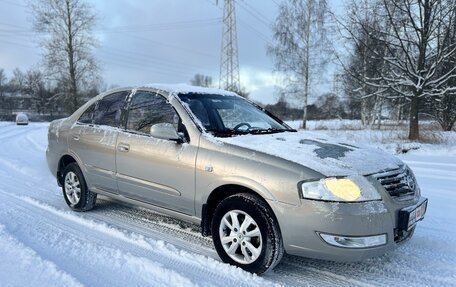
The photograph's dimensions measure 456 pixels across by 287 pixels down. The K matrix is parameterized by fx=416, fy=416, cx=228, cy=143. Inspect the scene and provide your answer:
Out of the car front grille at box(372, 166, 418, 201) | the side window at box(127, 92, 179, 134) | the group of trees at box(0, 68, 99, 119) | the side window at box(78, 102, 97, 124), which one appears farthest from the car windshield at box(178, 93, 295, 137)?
the group of trees at box(0, 68, 99, 119)

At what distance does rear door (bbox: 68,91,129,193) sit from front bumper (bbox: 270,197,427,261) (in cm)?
241

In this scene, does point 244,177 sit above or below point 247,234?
above

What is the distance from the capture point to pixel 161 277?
351cm

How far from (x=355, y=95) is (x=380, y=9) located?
9907mm

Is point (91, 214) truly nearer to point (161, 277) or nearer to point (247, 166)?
point (161, 277)

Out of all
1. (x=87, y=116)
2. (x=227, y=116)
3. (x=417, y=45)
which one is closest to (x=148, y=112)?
(x=227, y=116)

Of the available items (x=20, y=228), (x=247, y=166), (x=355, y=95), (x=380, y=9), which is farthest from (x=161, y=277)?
(x=355, y=95)

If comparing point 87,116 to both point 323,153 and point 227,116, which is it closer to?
point 227,116

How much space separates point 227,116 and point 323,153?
1325 millimetres

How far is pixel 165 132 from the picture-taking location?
13.8ft

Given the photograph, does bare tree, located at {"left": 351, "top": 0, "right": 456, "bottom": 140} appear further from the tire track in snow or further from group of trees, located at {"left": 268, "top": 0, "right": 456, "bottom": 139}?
the tire track in snow

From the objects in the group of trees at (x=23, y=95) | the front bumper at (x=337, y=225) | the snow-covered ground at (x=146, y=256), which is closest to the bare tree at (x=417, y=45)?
the snow-covered ground at (x=146, y=256)

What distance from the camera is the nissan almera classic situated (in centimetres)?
333

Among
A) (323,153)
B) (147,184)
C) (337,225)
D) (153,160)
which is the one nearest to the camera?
(337,225)
